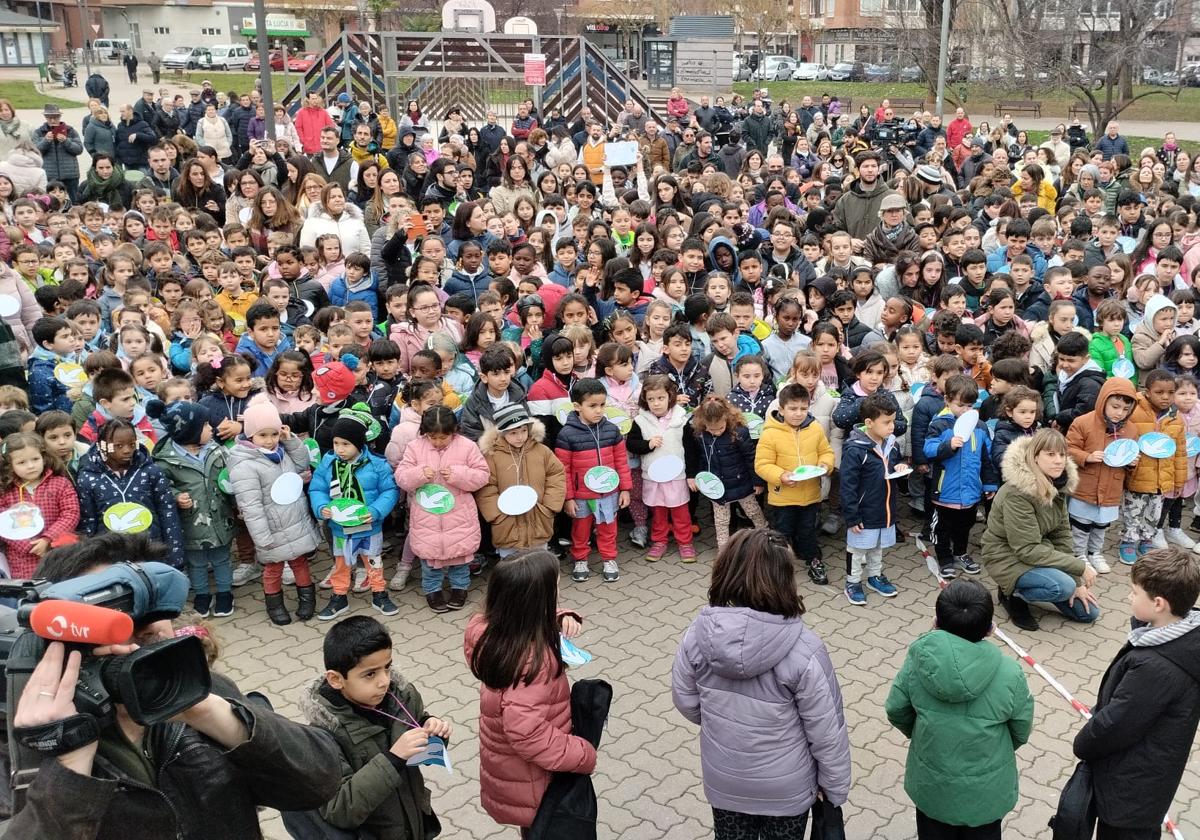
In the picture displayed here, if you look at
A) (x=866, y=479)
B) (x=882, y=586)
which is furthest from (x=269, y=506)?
(x=882, y=586)

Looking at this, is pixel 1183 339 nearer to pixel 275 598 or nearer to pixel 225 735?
pixel 275 598

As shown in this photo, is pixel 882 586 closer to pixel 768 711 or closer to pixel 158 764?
pixel 768 711

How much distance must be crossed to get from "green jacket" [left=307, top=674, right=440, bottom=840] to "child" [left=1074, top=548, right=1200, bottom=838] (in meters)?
2.32

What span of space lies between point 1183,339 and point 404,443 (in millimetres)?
5233

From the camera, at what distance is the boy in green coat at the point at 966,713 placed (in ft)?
11.0

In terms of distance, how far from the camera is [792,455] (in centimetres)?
606

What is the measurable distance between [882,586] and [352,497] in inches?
131

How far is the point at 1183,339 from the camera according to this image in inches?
260

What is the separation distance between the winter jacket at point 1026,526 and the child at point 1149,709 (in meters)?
2.00

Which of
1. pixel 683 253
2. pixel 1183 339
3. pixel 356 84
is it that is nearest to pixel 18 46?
pixel 356 84

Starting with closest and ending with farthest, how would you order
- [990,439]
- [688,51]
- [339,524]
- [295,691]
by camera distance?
[295,691]
[339,524]
[990,439]
[688,51]

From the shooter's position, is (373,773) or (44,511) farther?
(44,511)

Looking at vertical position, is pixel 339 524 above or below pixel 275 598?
above

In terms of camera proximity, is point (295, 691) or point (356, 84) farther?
point (356, 84)
